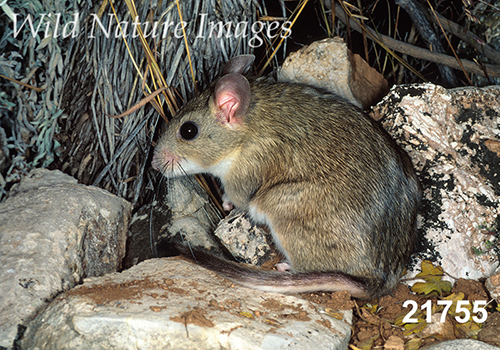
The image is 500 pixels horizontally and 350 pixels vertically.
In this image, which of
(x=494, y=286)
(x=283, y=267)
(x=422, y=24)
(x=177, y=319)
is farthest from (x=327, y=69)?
(x=177, y=319)

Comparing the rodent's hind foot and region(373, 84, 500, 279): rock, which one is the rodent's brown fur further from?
region(373, 84, 500, 279): rock

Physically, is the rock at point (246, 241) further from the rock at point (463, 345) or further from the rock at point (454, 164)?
the rock at point (463, 345)

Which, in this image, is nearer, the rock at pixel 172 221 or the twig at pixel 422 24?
the rock at pixel 172 221

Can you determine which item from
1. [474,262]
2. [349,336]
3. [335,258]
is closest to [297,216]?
[335,258]

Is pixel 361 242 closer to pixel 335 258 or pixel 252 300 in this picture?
pixel 335 258

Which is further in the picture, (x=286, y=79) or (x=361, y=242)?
(x=286, y=79)

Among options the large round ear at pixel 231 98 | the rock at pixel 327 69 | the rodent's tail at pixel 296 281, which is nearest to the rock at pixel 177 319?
the rodent's tail at pixel 296 281
